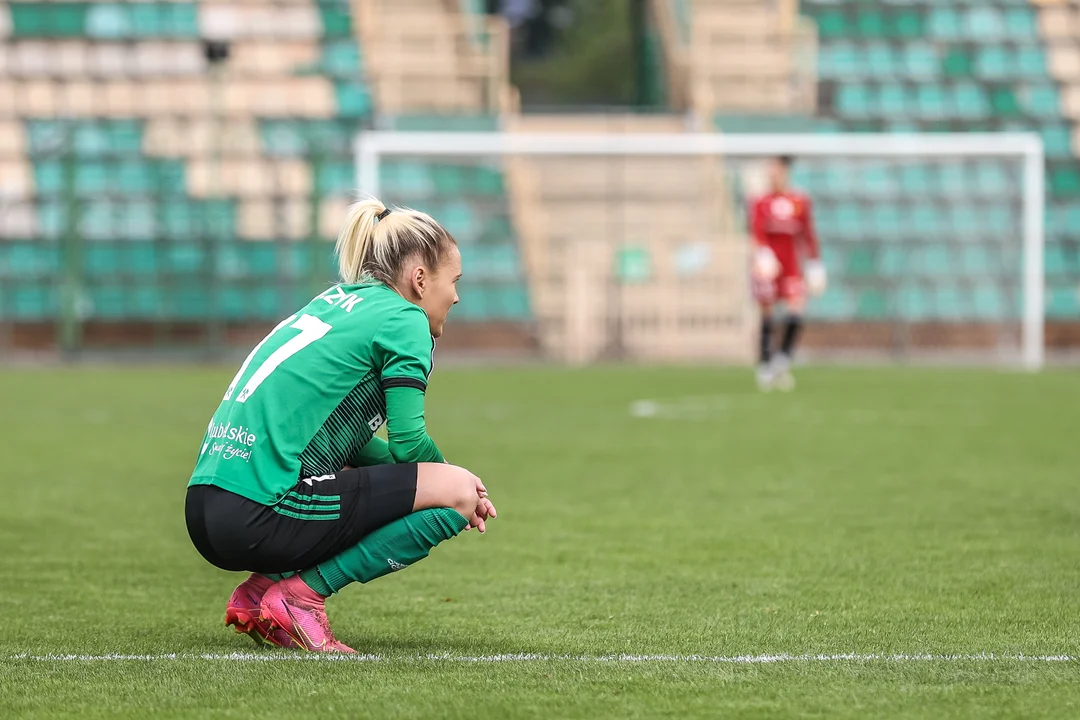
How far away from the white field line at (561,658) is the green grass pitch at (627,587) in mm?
16

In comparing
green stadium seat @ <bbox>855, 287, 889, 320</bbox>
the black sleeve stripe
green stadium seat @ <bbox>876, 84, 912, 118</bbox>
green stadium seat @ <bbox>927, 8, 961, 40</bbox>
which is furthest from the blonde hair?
green stadium seat @ <bbox>927, 8, 961, 40</bbox>

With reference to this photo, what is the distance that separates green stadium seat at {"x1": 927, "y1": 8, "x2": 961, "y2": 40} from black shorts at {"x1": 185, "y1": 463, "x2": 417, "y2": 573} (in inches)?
913

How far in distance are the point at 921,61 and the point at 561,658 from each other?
22.7 metres

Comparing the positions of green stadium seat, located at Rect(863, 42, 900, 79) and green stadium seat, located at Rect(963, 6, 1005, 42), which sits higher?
green stadium seat, located at Rect(963, 6, 1005, 42)

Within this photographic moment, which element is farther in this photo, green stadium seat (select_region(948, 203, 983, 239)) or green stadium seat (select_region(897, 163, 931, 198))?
green stadium seat (select_region(897, 163, 931, 198))

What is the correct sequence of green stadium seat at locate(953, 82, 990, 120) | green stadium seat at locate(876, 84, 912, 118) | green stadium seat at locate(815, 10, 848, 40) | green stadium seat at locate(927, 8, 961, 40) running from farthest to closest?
green stadium seat at locate(927, 8, 961, 40) → green stadium seat at locate(815, 10, 848, 40) → green stadium seat at locate(953, 82, 990, 120) → green stadium seat at locate(876, 84, 912, 118)

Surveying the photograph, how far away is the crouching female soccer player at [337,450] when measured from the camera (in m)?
3.82

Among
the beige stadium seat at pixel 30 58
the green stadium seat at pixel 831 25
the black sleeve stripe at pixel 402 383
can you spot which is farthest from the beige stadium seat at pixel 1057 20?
the black sleeve stripe at pixel 402 383

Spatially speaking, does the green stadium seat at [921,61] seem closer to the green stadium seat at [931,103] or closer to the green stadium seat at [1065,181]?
the green stadium seat at [931,103]

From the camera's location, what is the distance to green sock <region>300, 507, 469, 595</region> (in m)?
3.93

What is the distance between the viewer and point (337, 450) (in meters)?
3.98

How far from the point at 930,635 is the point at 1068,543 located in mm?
1969

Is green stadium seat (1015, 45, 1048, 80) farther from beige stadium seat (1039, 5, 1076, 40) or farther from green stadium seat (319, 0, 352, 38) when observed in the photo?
green stadium seat (319, 0, 352, 38)

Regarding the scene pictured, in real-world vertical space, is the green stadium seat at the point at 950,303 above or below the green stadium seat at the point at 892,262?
below
